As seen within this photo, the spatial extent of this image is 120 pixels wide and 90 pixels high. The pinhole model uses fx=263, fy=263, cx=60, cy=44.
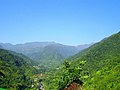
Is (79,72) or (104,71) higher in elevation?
(79,72)

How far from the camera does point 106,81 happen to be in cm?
10325

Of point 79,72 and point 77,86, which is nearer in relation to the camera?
point 77,86

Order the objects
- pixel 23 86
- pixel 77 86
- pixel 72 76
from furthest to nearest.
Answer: pixel 23 86
pixel 72 76
pixel 77 86

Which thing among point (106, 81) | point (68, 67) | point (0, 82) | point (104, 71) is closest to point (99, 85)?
point (106, 81)

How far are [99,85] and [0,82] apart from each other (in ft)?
169

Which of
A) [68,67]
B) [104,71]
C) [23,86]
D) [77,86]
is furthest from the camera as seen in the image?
[23,86]

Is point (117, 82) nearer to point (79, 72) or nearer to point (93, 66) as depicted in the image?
point (79, 72)

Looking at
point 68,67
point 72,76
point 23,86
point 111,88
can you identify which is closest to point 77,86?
point 72,76

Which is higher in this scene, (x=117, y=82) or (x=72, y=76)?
(x=72, y=76)

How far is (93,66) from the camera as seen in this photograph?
612ft

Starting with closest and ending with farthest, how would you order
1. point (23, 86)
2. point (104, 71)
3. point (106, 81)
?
point (106, 81), point (104, 71), point (23, 86)

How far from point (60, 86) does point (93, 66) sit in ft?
490

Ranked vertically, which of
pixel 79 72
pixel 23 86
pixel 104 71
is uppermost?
pixel 79 72

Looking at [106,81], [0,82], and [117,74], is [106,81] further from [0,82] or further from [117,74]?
[0,82]
